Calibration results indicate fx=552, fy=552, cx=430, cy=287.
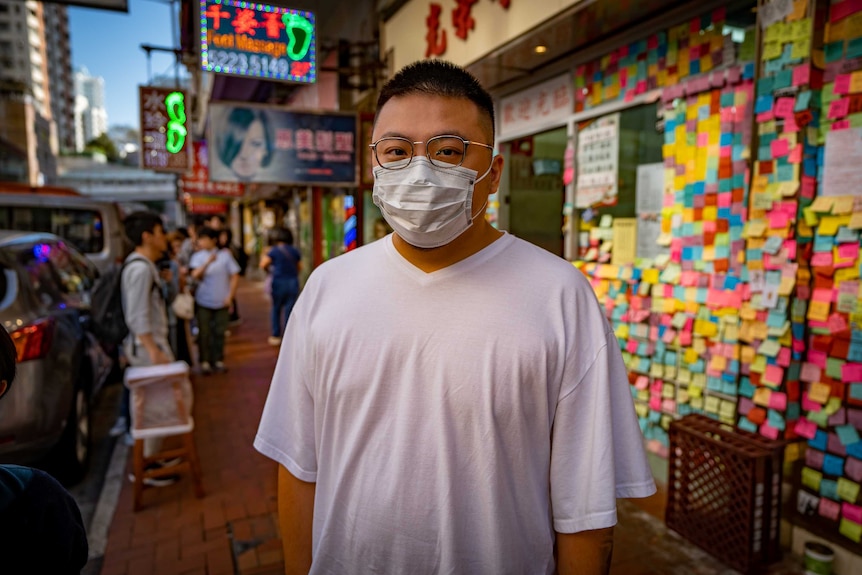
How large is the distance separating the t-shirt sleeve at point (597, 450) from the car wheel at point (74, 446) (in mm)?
3995

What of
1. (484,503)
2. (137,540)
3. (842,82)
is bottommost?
(137,540)

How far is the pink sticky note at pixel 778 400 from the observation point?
3.15 m

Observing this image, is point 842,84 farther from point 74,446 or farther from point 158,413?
point 74,446

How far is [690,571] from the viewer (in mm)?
3051

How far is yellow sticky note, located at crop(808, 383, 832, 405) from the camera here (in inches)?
119

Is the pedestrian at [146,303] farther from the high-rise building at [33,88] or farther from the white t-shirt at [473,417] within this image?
the high-rise building at [33,88]

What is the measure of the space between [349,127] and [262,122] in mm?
1096

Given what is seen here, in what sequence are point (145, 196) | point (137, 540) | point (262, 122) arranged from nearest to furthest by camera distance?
1. point (137, 540)
2. point (262, 122)
3. point (145, 196)

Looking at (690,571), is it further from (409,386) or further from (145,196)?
(145,196)

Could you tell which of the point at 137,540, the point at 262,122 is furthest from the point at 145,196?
the point at 137,540

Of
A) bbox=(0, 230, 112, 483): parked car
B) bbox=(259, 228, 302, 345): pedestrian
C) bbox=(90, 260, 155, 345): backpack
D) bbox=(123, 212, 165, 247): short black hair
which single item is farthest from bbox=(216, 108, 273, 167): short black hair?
bbox=(90, 260, 155, 345): backpack

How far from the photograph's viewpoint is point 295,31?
5.86m

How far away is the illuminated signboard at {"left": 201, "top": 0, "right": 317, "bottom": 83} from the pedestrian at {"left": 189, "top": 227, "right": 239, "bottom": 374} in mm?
2433

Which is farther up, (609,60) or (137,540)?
(609,60)
